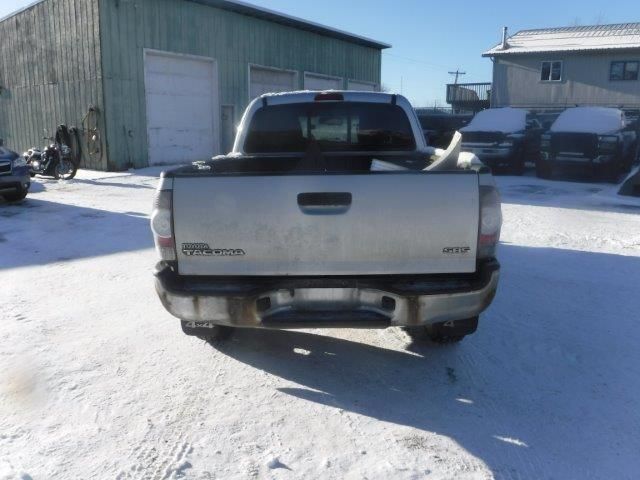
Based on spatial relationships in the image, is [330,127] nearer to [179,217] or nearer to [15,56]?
[179,217]

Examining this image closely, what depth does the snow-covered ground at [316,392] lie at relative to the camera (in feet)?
9.19

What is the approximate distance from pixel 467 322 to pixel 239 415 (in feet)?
5.53

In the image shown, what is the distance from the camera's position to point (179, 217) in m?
3.23

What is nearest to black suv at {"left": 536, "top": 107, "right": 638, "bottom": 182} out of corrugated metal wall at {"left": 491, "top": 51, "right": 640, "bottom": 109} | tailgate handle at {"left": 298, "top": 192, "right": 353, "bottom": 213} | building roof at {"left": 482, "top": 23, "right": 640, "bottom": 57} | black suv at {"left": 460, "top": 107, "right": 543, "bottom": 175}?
black suv at {"left": 460, "top": 107, "right": 543, "bottom": 175}

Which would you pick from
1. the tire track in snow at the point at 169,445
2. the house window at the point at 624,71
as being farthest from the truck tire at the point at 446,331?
the house window at the point at 624,71

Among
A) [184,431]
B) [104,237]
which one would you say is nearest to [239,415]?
[184,431]

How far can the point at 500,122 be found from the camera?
56.0 feet

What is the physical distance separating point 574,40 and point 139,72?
90.3 feet

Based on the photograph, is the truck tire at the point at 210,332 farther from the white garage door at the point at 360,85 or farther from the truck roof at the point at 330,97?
the white garage door at the point at 360,85

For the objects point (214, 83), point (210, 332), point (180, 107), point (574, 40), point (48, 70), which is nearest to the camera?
point (210, 332)

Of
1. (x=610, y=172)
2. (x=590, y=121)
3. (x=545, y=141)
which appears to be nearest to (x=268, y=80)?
(x=545, y=141)

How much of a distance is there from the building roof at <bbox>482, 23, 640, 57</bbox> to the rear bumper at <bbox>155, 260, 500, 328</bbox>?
33.0m

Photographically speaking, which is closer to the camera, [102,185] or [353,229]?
[353,229]

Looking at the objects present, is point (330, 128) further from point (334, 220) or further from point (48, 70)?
point (48, 70)
